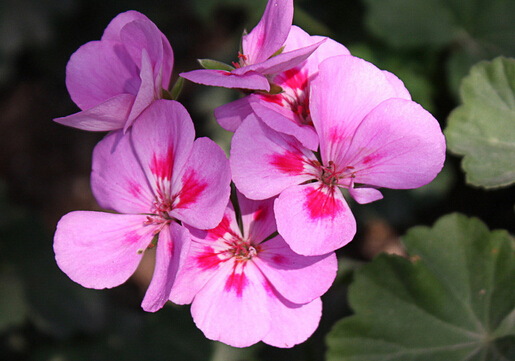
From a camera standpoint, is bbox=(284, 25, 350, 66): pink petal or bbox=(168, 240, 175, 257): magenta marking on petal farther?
bbox=(284, 25, 350, 66): pink petal

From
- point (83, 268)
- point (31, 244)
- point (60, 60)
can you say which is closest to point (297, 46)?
Result: point (83, 268)

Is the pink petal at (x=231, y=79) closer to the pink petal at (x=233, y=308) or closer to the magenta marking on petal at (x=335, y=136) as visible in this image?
the magenta marking on petal at (x=335, y=136)

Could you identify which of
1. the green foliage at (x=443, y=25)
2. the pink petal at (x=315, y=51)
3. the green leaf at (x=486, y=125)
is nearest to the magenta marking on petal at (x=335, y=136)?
the pink petal at (x=315, y=51)

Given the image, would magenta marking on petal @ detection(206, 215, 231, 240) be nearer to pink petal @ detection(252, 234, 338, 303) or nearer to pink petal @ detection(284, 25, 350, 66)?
pink petal @ detection(252, 234, 338, 303)

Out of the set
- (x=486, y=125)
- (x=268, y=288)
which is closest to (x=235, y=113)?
(x=268, y=288)

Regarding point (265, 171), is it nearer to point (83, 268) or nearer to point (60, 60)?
point (83, 268)

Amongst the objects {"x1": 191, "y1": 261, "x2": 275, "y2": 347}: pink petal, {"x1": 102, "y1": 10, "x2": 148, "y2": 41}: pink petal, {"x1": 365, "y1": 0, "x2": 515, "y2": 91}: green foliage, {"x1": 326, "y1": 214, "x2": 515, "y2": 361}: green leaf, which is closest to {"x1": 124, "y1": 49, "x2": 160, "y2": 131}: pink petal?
{"x1": 102, "y1": 10, "x2": 148, "y2": 41}: pink petal
